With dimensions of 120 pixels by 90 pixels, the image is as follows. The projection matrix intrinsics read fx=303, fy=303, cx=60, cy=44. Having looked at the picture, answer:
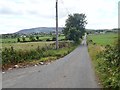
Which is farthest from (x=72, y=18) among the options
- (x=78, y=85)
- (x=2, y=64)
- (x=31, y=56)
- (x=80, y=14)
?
(x=78, y=85)

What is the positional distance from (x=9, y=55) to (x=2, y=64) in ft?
6.79

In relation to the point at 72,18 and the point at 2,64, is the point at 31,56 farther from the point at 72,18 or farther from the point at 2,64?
the point at 72,18

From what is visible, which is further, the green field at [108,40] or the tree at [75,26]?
the tree at [75,26]

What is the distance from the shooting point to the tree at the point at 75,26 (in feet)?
323

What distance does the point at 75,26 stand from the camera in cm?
11138

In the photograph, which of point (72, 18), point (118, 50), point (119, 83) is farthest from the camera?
point (72, 18)

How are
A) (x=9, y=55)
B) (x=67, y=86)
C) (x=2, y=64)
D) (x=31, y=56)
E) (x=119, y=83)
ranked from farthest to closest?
(x=31, y=56) → (x=9, y=55) → (x=2, y=64) → (x=67, y=86) → (x=119, y=83)

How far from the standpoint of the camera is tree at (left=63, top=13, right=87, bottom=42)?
9844cm

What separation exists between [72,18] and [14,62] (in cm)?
8768

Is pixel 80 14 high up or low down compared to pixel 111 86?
up

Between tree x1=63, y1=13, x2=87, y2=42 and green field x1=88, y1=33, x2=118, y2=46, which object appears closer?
green field x1=88, y1=33, x2=118, y2=46

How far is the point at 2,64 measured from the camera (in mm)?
24094

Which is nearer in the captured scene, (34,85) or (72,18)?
(34,85)

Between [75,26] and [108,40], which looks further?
[75,26]
